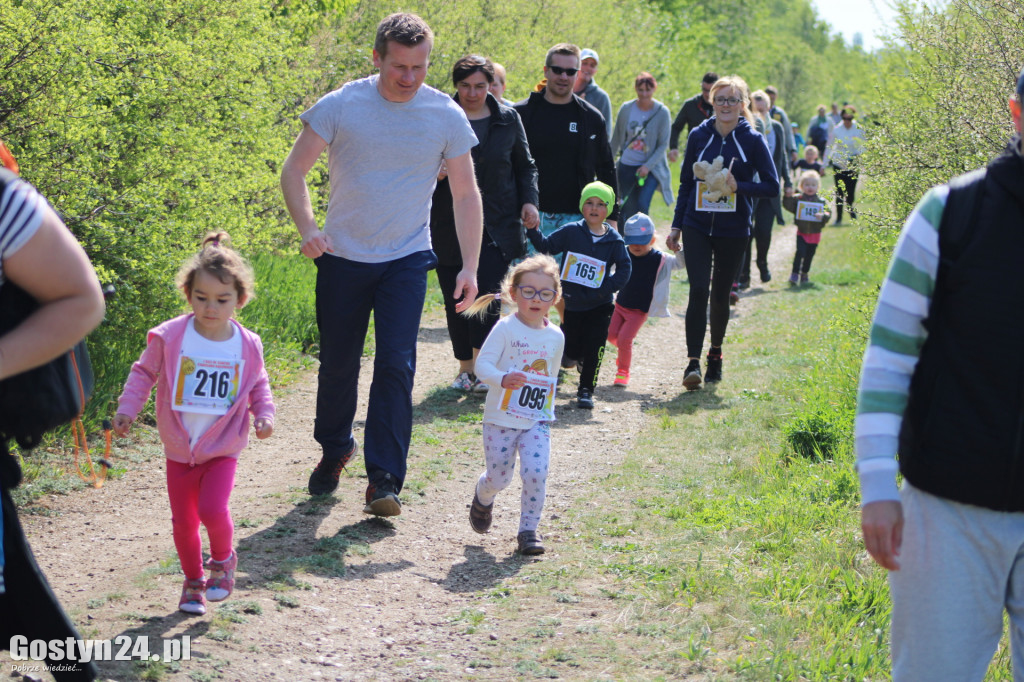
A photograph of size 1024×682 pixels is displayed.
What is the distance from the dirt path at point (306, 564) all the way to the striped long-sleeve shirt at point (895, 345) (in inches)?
77.6

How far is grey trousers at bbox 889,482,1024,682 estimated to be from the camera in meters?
2.70

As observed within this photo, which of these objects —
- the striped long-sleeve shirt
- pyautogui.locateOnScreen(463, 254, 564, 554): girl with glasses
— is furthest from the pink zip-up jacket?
the striped long-sleeve shirt

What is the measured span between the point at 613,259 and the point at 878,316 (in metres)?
5.76

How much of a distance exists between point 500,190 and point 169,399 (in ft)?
14.3

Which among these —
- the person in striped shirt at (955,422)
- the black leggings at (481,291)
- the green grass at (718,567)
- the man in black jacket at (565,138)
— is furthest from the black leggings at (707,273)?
the person in striped shirt at (955,422)

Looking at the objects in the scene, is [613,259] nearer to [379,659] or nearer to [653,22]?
[379,659]

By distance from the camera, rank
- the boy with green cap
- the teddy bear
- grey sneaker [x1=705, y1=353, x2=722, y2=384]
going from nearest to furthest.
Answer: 1. the boy with green cap
2. the teddy bear
3. grey sneaker [x1=705, y1=353, x2=722, y2=384]

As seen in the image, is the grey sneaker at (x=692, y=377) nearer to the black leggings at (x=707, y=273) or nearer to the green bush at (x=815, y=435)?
the black leggings at (x=707, y=273)

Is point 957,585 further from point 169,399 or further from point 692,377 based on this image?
point 692,377

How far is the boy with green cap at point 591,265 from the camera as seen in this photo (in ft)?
27.8

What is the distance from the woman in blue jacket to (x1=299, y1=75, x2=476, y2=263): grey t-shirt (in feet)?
12.1

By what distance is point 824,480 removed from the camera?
20.6ft

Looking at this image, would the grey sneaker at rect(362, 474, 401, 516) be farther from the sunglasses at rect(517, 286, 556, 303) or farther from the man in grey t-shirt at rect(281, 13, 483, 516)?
the sunglasses at rect(517, 286, 556, 303)

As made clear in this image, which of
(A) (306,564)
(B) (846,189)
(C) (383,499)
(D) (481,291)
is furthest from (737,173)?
(A) (306,564)
